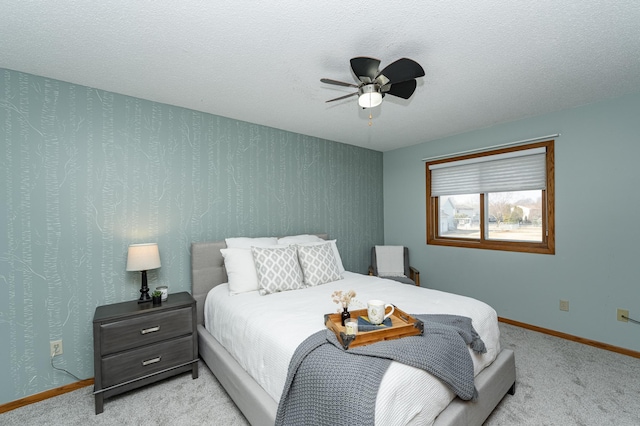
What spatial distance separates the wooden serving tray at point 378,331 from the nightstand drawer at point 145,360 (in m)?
1.35

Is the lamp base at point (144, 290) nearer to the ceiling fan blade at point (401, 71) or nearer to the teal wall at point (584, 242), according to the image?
the ceiling fan blade at point (401, 71)

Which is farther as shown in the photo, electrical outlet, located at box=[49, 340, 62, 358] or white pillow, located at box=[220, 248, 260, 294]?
white pillow, located at box=[220, 248, 260, 294]

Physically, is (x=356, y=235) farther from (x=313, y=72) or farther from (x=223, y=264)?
(x=313, y=72)

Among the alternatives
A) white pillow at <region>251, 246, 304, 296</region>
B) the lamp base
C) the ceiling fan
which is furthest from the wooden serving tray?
the lamp base

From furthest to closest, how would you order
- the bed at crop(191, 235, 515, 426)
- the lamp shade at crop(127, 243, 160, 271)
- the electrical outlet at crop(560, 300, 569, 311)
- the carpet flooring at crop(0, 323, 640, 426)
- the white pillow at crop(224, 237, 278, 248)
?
the electrical outlet at crop(560, 300, 569, 311) → the white pillow at crop(224, 237, 278, 248) → the lamp shade at crop(127, 243, 160, 271) → the carpet flooring at crop(0, 323, 640, 426) → the bed at crop(191, 235, 515, 426)

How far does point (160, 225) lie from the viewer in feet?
8.78

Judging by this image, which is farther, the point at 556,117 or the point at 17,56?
the point at 556,117

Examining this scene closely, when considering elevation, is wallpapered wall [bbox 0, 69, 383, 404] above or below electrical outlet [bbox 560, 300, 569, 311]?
above

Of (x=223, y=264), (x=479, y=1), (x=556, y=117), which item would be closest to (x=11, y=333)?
(x=223, y=264)

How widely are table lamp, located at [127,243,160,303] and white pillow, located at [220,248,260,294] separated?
1.89ft

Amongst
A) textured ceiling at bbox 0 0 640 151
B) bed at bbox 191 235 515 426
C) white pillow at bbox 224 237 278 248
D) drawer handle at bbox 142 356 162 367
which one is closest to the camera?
bed at bbox 191 235 515 426

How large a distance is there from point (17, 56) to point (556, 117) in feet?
15.6

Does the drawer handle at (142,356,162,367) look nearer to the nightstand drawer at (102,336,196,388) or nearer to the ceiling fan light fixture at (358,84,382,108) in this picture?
the nightstand drawer at (102,336,196,388)

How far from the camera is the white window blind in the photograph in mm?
3256
